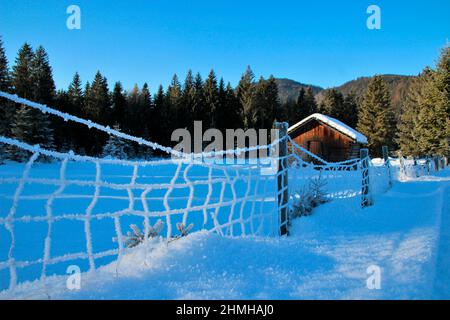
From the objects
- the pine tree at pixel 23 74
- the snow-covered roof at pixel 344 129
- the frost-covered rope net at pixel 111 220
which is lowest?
the frost-covered rope net at pixel 111 220

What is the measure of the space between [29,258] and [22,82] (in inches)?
1349

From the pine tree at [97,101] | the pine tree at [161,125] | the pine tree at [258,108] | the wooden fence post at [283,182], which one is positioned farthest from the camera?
the pine tree at [258,108]

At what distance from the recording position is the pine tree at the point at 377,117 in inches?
1486

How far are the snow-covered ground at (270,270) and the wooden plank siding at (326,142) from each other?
20859 mm

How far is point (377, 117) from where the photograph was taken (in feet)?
125

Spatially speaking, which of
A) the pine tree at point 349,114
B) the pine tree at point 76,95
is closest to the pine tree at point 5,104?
the pine tree at point 76,95

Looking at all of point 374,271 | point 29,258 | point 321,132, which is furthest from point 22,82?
point 374,271

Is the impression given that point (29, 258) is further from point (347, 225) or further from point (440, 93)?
point (440, 93)

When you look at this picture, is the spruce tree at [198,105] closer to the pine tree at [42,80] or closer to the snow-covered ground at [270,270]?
the pine tree at [42,80]

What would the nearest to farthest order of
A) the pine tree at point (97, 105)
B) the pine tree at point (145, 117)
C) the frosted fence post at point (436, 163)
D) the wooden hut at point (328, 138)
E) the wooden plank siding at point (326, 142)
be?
the frosted fence post at point (436, 163) → the wooden hut at point (328, 138) → the wooden plank siding at point (326, 142) → the pine tree at point (97, 105) → the pine tree at point (145, 117)

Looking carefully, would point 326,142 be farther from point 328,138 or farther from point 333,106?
point 333,106

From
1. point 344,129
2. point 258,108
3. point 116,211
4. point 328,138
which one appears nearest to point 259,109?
point 258,108

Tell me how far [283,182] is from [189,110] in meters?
44.2

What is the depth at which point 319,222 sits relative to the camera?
547 cm
